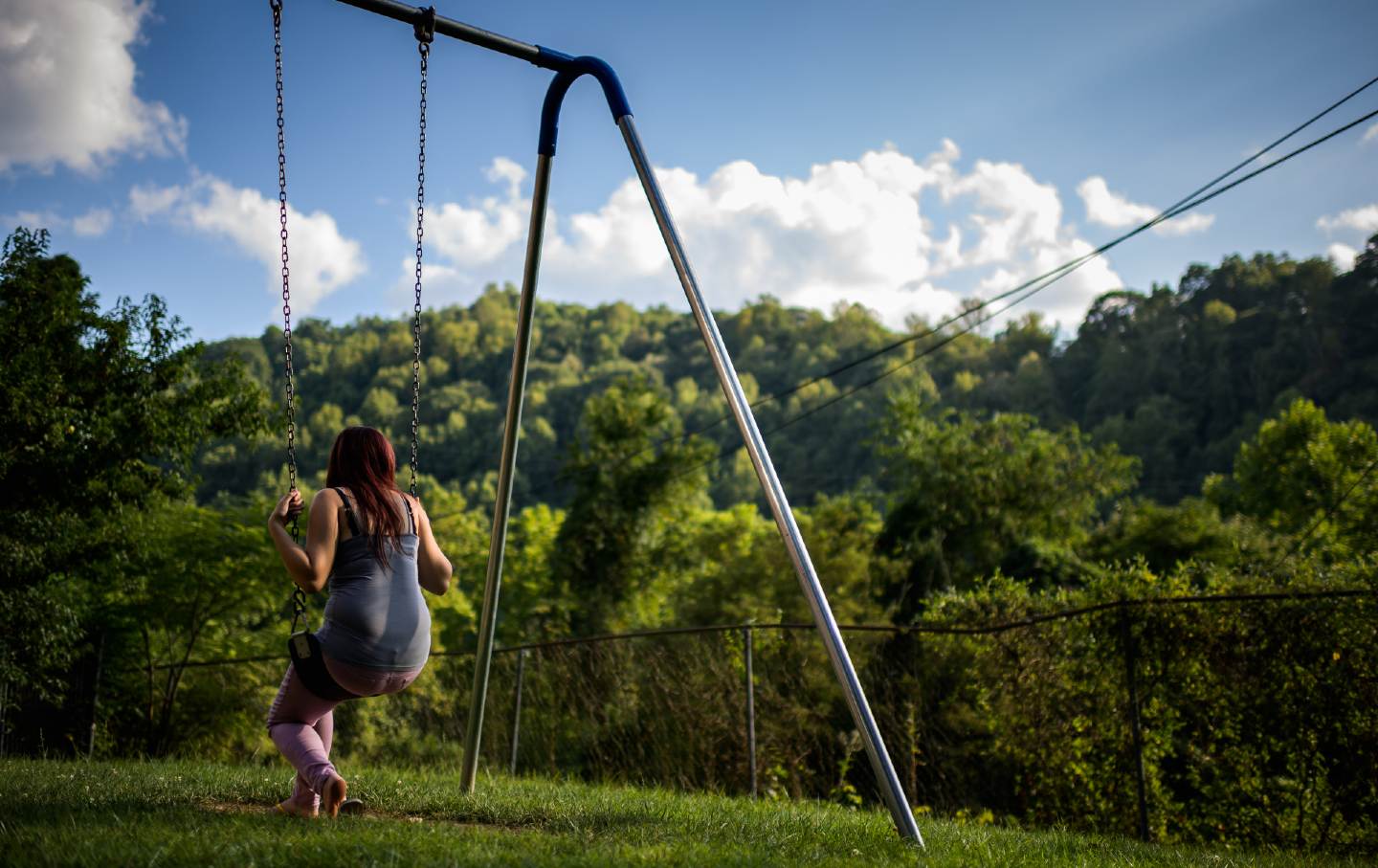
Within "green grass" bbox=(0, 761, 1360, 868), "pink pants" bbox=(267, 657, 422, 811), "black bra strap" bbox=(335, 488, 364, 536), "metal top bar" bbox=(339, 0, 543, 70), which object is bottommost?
"green grass" bbox=(0, 761, 1360, 868)

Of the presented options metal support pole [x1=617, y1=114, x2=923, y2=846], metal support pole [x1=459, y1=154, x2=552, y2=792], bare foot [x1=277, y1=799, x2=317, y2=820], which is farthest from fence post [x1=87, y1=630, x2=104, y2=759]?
metal support pole [x1=617, y1=114, x2=923, y2=846]

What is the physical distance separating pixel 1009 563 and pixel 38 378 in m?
22.9

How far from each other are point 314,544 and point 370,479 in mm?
393

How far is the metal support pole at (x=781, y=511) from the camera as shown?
4.06 meters

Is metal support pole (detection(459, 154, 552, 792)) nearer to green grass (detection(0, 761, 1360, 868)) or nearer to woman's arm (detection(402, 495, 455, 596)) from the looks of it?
green grass (detection(0, 761, 1360, 868))

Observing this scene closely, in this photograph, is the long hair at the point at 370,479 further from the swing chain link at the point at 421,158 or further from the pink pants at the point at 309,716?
the swing chain link at the point at 421,158

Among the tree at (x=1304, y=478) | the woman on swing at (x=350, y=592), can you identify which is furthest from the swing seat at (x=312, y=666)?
the tree at (x=1304, y=478)

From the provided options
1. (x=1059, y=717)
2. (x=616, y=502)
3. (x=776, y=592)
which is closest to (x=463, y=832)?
(x=1059, y=717)

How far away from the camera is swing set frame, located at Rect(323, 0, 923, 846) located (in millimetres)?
4121

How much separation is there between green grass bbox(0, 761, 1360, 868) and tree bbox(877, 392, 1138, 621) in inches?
991

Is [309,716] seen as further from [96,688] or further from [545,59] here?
[96,688]

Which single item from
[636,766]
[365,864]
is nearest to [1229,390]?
[636,766]

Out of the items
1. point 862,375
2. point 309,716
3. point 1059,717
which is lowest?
point 1059,717

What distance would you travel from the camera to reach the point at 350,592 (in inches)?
155
